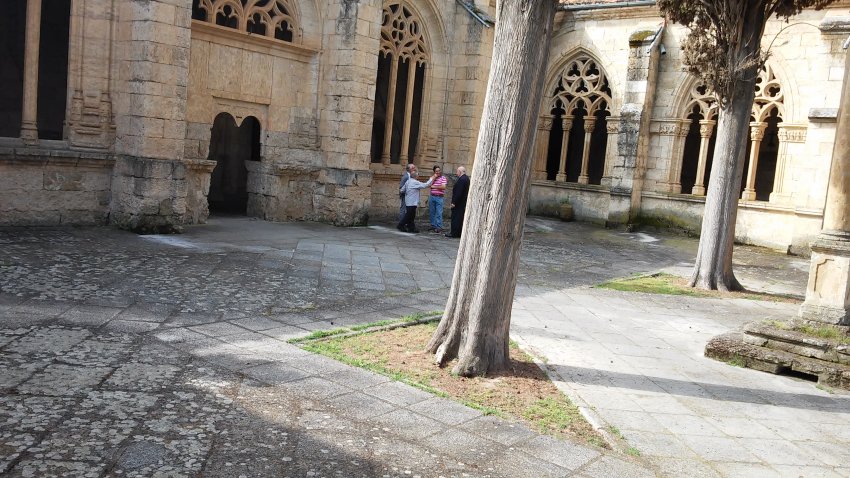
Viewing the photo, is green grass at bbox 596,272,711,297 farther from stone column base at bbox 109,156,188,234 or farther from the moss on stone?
the moss on stone

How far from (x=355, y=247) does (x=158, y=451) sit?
300 inches

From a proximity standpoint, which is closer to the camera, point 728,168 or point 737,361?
point 737,361

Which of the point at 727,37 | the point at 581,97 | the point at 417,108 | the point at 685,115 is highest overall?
the point at 581,97

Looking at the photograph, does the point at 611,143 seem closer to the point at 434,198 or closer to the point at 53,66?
the point at 434,198

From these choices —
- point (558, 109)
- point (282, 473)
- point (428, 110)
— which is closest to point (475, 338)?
point (282, 473)

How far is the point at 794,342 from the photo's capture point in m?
5.95

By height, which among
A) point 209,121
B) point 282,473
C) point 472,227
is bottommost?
point 282,473

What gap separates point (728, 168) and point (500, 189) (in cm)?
568

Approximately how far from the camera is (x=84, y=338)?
5.09m

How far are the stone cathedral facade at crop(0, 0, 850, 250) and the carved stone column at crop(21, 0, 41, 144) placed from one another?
0.03 m

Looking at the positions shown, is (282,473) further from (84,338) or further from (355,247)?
(355,247)

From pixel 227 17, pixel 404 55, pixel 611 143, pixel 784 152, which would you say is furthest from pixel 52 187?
pixel 784 152

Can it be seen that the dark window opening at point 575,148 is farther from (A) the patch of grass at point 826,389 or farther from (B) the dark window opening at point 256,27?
(A) the patch of grass at point 826,389

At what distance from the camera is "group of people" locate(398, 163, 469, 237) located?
44.3ft
